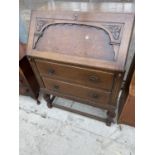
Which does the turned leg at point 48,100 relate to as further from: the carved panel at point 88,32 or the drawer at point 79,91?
the carved panel at point 88,32

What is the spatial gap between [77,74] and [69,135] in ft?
2.24

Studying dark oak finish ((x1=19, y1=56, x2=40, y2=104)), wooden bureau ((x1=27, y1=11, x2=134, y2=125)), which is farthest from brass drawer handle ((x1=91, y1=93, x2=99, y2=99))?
dark oak finish ((x1=19, y1=56, x2=40, y2=104))

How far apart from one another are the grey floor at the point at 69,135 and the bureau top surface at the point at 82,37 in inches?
30.2

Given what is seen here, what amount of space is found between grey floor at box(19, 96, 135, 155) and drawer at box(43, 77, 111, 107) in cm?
34

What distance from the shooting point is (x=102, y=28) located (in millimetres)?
974

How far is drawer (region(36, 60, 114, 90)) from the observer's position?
104 centimetres

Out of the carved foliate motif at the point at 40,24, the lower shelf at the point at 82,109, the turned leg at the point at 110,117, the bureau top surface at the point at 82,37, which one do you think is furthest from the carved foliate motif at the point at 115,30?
the lower shelf at the point at 82,109

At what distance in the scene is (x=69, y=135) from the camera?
1.48 meters

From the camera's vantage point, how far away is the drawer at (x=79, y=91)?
1203mm

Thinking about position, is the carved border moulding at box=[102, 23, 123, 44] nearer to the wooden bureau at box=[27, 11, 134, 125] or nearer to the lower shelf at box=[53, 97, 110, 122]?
the wooden bureau at box=[27, 11, 134, 125]

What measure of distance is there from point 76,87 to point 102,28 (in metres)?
0.51
